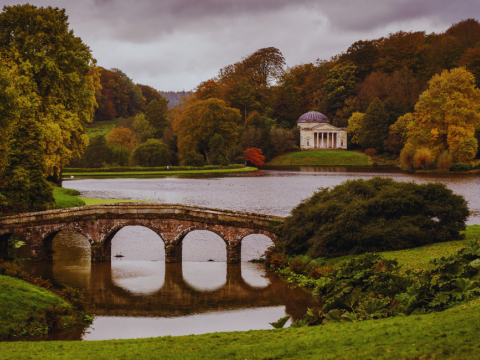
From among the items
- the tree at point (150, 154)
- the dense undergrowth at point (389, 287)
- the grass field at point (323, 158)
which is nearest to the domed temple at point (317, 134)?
the grass field at point (323, 158)

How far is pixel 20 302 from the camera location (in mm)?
16938

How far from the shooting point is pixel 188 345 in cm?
1202

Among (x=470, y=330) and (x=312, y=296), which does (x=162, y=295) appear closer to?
(x=312, y=296)

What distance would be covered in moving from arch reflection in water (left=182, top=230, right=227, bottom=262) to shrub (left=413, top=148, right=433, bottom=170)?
195 ft

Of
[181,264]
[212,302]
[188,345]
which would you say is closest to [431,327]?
[188,345]

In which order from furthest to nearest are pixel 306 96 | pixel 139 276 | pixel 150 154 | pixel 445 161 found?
pixel 306 96, pixel 150 154, pixel 445 161, pixel 139 276

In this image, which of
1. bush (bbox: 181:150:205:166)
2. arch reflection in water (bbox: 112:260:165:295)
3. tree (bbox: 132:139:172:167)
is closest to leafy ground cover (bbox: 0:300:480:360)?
arch reflection in water (bbox: 112:260:165:295)

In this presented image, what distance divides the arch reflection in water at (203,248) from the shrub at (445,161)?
60221 mm

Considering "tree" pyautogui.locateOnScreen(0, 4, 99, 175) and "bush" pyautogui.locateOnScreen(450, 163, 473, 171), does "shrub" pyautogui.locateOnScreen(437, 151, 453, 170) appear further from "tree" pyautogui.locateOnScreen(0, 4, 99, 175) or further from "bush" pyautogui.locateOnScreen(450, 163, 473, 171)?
"tree" pyautogui.locateOnScreen(0, 4, 99, 175)

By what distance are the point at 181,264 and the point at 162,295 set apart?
6383 millimetres

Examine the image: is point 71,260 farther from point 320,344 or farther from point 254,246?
point 320,344

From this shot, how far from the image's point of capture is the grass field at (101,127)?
146125 mm

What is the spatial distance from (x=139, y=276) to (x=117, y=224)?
4.44 m

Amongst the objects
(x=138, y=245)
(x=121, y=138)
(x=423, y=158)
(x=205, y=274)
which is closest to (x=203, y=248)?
(x=138, y=245)
